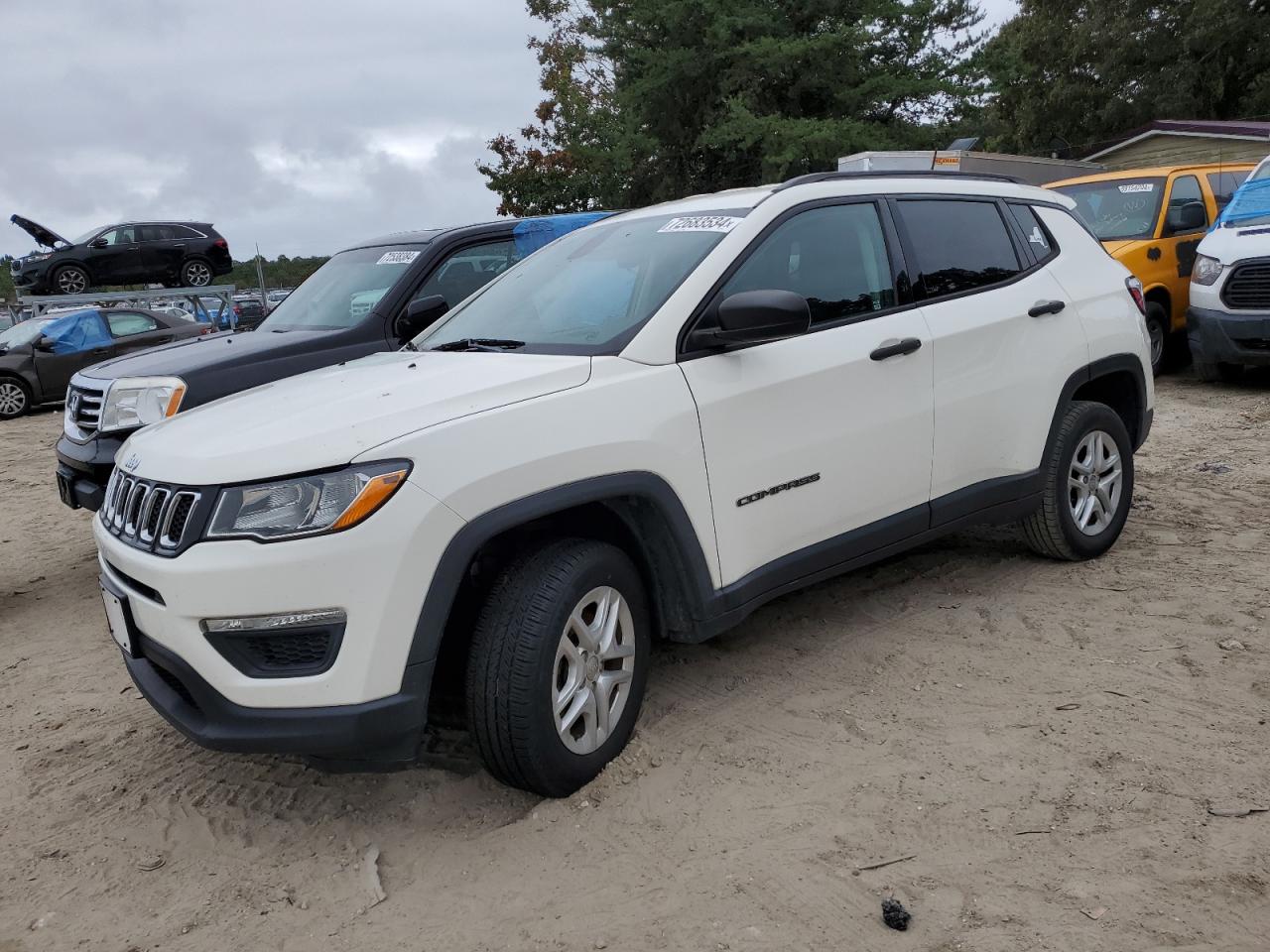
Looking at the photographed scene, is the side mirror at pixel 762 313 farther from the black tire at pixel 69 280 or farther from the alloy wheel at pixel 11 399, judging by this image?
the black tire at pixel 69 280

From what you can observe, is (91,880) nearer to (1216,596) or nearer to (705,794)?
(705,794)

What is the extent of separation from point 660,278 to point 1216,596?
108 inches

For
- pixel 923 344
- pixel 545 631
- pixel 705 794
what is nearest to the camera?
pixel 545 631

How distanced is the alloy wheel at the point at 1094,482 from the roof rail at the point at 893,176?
4.07 ft

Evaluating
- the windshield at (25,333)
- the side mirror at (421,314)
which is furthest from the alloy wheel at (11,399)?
the side mirror at (421,314)

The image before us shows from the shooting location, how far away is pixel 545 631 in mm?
2791

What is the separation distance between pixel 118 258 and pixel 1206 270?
15762 mm

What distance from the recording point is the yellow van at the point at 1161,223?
389 inches

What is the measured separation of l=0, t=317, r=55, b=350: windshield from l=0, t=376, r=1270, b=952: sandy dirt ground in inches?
460

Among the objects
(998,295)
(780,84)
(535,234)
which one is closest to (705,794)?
(998,295)

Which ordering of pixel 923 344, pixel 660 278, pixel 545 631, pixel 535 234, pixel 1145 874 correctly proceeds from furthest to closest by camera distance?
pixel 535 234 → pixel 923 344 → pixel 660 278 → pixel 545 631 → pixel 1145 874

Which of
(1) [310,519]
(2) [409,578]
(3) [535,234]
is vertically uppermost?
(3) [535,234]

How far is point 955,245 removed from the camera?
4.23 metres

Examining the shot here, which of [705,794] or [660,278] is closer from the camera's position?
[705,794]
